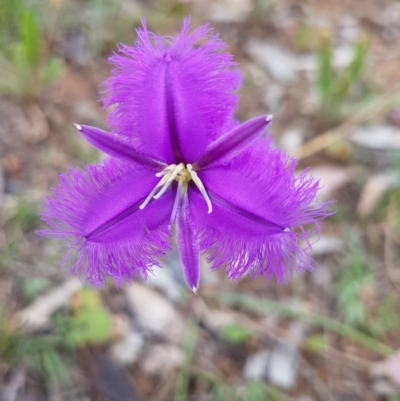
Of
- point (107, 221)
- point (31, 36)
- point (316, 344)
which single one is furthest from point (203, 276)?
point (31, 36)

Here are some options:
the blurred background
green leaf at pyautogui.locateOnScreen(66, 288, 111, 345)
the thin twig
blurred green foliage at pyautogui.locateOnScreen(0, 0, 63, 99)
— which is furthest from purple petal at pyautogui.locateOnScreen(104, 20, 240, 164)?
the thin twig

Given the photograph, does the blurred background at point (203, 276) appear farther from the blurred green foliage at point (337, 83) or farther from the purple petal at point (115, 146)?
the purple petal at point (115, 146)

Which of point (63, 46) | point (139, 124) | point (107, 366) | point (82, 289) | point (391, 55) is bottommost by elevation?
point (107, 366)

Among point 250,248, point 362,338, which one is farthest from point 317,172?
point 250,248

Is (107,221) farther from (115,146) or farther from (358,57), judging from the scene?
(358,57)

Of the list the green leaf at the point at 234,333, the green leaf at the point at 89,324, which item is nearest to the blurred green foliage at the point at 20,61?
the green leaf at the point at 89,324

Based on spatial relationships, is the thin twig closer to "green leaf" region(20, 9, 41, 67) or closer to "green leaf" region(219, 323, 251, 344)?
"green leaf" region(219, 323, 251, 344)

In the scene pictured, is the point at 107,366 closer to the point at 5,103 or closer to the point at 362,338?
the point at 362,338
